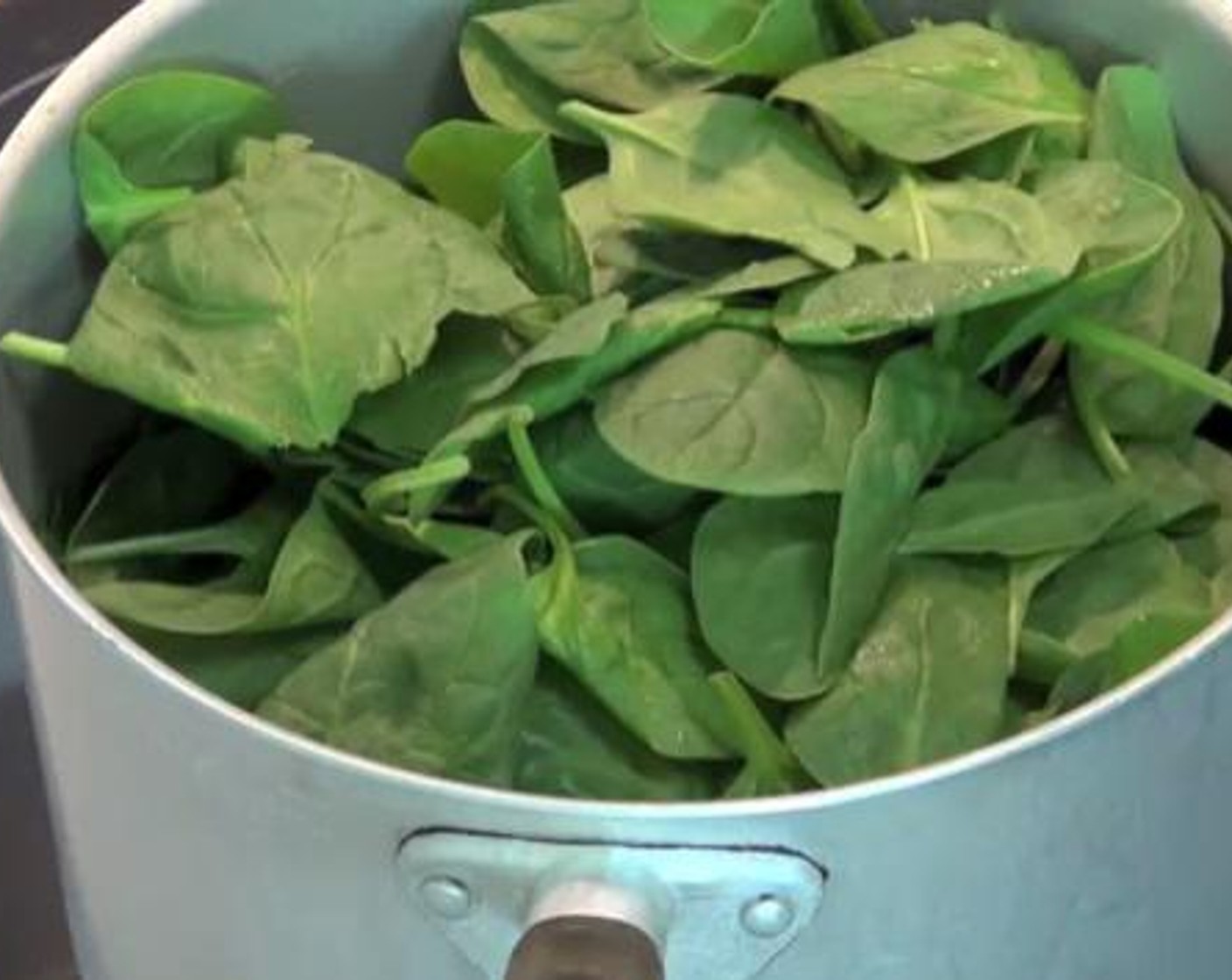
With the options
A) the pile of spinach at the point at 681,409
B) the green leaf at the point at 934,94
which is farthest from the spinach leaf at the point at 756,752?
→ the green leaf at the point at 934,94

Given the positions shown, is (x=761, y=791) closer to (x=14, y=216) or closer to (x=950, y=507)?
(x=950, y=507)

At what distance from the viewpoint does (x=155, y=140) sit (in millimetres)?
483

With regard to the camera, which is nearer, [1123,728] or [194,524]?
[1123,728]

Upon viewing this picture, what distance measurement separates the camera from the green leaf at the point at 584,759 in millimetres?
408

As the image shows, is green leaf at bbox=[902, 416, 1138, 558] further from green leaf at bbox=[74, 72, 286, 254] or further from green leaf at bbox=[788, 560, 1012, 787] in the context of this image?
green leaf at bbox=[74, 72, 286, 254]

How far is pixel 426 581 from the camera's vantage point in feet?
1.32

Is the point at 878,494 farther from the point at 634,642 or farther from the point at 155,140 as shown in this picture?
the point at 155,140

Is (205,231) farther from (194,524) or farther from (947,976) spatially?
(947,976)

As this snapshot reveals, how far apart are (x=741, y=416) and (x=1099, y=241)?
0.07 m

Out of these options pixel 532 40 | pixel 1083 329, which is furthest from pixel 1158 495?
pixel 532 40

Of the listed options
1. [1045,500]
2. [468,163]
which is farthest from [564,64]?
[1045,500]

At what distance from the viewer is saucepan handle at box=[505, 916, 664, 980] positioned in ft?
1.13

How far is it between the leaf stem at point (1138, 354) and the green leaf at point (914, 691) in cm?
5

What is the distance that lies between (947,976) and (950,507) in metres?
0.08
